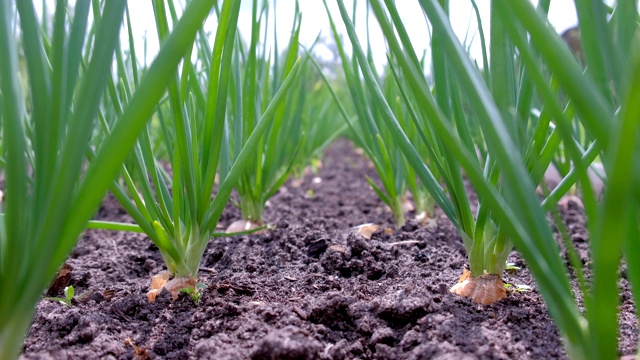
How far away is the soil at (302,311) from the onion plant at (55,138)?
121 millimetres

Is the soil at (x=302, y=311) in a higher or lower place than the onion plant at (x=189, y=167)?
lower

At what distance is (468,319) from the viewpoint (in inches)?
25.3

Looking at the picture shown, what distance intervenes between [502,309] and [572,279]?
0.88 ft

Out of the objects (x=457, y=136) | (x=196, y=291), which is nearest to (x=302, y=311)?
(x=196, y=291)

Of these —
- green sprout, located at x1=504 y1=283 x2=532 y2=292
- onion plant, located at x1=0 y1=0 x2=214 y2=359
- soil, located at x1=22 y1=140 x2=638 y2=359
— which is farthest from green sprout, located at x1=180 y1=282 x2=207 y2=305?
green sprout, located at x1=504 y1=283 x2=532 y2=292

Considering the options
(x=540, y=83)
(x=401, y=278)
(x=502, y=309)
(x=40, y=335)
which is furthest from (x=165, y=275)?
(x=540, y=83)

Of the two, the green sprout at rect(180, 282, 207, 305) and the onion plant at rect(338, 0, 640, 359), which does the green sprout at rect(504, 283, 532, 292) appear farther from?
the green sprout at rect(180, 282, 207, 305)

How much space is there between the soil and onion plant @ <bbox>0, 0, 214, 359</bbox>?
0.12m

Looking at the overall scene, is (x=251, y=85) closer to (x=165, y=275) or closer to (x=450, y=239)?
(x=165, y=275)

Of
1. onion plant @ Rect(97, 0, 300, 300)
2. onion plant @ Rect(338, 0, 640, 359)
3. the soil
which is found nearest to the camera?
onion plant @ Rect(338, 0, 640, 359)

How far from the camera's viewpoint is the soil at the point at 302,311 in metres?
0.59

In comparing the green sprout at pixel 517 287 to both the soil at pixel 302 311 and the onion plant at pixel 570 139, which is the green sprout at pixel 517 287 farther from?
the onion plant at pixel 570 139

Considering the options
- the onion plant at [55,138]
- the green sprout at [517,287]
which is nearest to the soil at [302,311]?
the green sprout at [517,287]

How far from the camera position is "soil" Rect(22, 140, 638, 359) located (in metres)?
0.59
